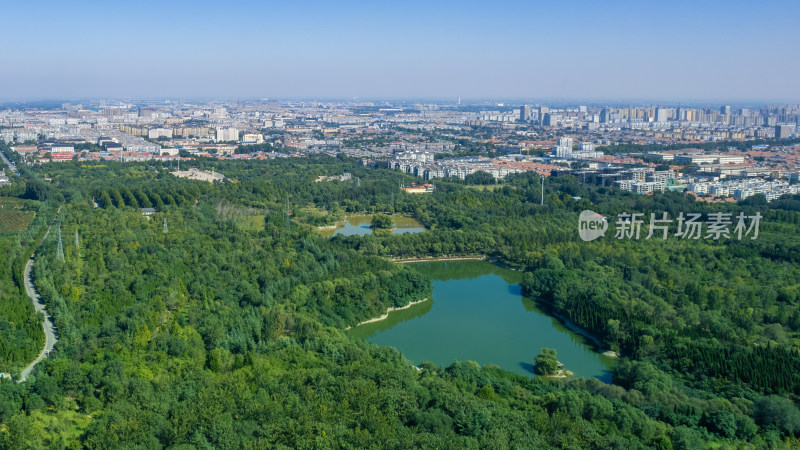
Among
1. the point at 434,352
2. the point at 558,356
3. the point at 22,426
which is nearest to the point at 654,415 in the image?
the point at 558,356

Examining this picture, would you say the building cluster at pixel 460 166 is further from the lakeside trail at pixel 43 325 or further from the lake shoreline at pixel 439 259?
the lakeside trail at pixel 43 325

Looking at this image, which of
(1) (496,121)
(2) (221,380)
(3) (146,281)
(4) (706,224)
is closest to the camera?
(2) (221,380)

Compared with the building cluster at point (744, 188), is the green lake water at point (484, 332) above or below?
below

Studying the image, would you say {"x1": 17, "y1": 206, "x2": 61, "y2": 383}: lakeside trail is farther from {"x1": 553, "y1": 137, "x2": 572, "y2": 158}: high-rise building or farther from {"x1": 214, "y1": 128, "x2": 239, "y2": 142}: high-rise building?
{"x1": 214, "y1": 128, "x2": 239, "y2": 142}: high-rise building

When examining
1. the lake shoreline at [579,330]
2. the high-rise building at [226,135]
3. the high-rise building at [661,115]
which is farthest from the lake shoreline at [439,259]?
the high-rise building at [661,115]

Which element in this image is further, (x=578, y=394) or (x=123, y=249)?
(x=123, y=249)

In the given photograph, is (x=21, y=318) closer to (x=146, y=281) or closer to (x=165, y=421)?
(x=146, y=281)
